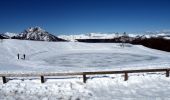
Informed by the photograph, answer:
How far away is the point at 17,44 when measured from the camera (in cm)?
6581

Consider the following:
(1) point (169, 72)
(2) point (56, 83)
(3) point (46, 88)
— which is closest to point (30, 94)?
(3) point (46, 88)

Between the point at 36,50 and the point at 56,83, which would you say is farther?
the point at 36,50

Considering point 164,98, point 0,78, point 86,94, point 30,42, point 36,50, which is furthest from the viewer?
point 30,42

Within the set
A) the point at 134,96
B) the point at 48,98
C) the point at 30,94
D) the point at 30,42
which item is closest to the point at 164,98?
the point at 134,96

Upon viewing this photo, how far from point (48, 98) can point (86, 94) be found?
228 cm

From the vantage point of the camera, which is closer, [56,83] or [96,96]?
[96,96]

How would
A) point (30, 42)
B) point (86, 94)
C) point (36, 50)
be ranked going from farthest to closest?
1. point (30, 42)
2. point (36, 50)
3. point (86, 94)

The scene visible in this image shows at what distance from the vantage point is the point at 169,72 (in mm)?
20609

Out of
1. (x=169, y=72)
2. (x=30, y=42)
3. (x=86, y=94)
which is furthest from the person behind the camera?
(x=30, y=42)

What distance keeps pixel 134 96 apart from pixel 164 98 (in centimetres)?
166

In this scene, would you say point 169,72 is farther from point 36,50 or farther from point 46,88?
point 36,50

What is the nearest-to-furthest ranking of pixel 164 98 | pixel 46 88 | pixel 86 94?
pixel 164 98 < pixel 86 94 < pixel 46 88

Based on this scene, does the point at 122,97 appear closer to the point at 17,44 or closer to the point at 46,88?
the point at 46,88

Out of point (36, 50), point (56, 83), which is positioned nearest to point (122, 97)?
point (56, 83)
